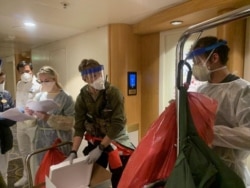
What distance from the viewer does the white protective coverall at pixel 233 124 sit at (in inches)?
36.3

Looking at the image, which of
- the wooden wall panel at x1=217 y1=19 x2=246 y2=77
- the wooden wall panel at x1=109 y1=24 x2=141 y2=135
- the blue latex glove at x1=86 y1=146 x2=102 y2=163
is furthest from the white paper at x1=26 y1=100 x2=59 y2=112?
the wooden wall panel at x1=217 y1=19 x2=246 y2=77

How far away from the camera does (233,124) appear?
104 cm

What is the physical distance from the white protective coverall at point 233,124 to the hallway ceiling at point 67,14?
3.55ft

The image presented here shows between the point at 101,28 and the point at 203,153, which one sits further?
the point at 101,28

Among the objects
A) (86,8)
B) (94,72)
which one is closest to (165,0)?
(86,8)

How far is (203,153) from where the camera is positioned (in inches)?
24.9

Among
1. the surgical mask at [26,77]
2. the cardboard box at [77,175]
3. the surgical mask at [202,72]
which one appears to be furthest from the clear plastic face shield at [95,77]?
the surgical mask at [26,77]

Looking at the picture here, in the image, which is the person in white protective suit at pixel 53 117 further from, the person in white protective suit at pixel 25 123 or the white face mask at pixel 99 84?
the white face mask at pixel 99 84

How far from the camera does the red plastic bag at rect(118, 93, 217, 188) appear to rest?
0.70 meters

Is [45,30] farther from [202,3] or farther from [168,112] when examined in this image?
[168,112]

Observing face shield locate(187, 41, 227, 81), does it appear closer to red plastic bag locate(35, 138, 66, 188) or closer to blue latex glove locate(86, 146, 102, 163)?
blue latex glove locate(86, 146, 102, 163)

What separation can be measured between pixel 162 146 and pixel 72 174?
901 mm

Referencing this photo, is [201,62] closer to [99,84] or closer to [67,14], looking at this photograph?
[99,84]

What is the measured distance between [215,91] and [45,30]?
248cm
